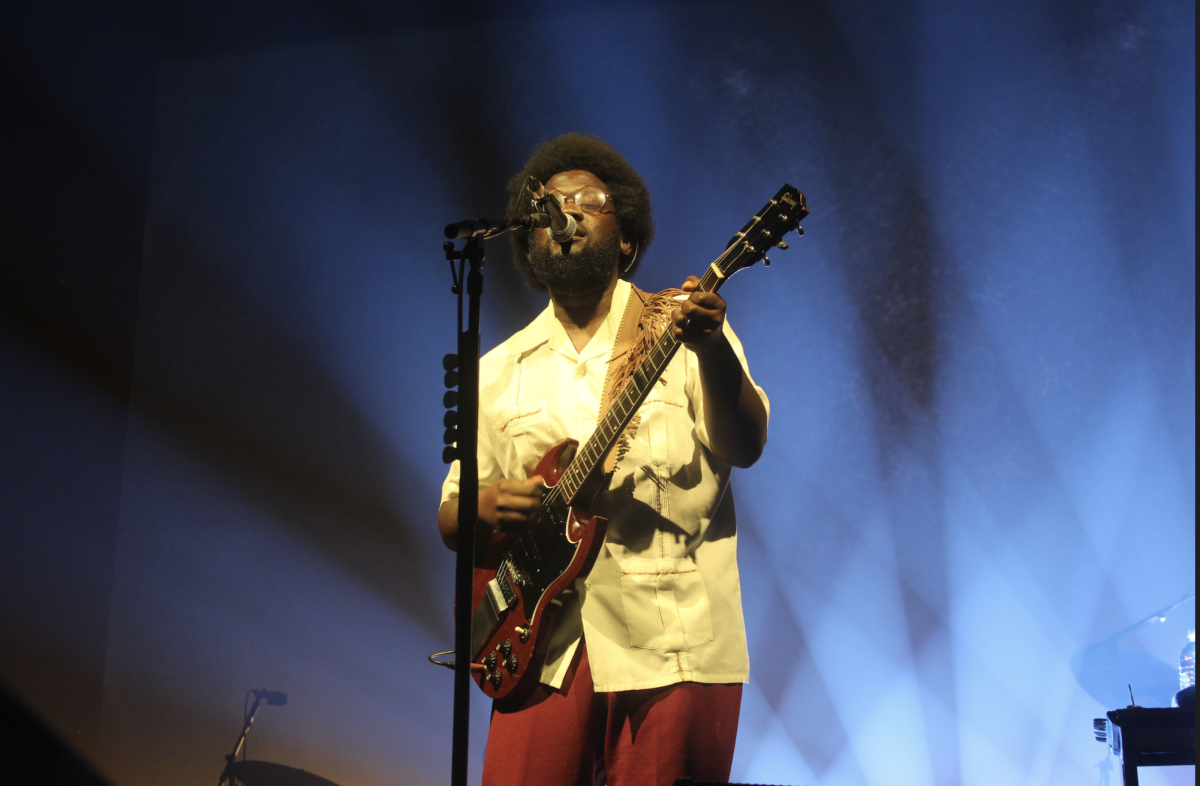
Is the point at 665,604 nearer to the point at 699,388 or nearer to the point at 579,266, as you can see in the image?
the point at 699,388

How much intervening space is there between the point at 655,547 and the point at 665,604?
120 millimetres

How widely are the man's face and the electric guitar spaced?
0.37 m

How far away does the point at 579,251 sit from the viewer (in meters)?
2.01

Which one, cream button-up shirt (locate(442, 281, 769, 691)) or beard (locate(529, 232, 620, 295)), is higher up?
beard (locate(529, 232, 620, 295))

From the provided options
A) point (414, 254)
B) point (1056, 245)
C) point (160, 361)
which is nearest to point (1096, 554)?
point (1056, 245)

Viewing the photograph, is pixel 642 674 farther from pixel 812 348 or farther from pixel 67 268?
pixel 67 268

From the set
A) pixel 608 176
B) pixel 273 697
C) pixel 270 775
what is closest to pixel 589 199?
pixel 608 176

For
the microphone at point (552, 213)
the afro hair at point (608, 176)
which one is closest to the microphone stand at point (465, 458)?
the microphone at point (552, 213)

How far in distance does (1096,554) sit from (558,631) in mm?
2427

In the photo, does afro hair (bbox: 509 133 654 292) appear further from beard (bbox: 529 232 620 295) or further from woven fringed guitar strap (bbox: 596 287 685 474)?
woven fringed guitar strap (bbox: 596 287 685 474)

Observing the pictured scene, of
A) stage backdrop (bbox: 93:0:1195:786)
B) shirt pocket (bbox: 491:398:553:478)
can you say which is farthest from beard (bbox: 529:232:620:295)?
stage backdrop (bbox: 93:0:1195:786)

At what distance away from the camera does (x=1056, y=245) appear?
11.0 ft

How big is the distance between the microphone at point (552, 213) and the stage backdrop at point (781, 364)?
1.87 m

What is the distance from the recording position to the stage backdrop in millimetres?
3207
